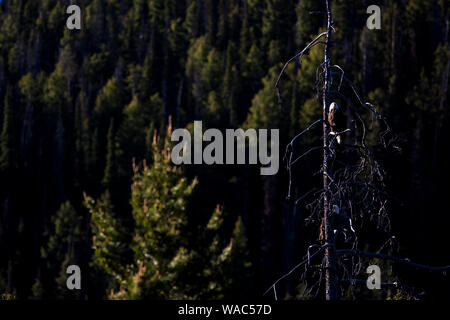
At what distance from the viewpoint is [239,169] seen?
81250 mm

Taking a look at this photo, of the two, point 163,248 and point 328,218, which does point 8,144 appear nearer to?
point 163,248

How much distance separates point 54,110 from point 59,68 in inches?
474

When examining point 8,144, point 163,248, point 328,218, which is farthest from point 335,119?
point 8,144

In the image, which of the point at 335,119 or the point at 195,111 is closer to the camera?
the point at 335,119

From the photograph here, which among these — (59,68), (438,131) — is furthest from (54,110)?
(438,131)

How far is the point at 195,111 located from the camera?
9262 centimetres

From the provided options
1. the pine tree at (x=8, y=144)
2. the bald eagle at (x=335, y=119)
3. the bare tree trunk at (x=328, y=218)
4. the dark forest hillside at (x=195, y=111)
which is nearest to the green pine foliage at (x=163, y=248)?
the bare tree trunk at (x=328, y=218)

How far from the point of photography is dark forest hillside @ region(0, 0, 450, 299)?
73.1m

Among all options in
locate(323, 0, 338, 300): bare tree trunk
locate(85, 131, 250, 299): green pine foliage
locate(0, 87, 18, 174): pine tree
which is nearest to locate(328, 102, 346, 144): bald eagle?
locate(323, 0, 338, 300): bare tree trunk

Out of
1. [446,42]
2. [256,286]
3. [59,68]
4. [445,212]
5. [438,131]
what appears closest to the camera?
[256,286]

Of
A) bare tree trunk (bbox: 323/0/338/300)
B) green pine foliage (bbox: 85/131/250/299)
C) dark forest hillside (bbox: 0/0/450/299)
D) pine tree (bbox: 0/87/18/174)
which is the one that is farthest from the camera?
pine tree (bbox: 0/87/18/174)

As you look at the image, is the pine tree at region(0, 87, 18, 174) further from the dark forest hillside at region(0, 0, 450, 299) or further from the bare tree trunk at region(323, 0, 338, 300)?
the bare tree trunk at region(323, 0, 338, 300)

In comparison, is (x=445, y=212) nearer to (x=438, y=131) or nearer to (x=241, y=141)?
(x=438, y=131)

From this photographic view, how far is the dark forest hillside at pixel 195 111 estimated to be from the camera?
7312 centimetres
